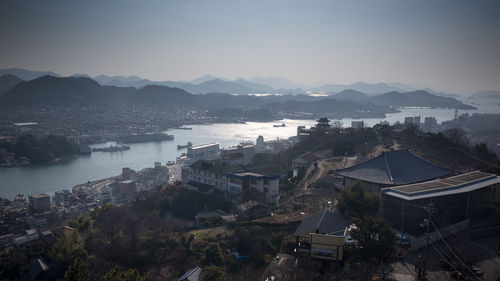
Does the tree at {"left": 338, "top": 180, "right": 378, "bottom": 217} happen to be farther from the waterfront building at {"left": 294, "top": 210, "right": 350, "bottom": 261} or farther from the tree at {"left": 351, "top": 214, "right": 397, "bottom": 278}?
the tree at {"left": 351, "top": 214, "right": 397, "bottom": 278}

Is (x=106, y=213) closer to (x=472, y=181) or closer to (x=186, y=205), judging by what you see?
(x=186, y=205)

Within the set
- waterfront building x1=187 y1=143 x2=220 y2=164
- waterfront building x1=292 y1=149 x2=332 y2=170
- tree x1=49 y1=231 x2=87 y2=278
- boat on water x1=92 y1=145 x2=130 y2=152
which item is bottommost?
boat on water x1=92 y1=145 x2=130 y2=152

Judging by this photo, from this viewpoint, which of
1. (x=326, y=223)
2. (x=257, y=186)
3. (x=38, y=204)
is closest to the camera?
(x=326, y=223)

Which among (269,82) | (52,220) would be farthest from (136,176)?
(269,82)

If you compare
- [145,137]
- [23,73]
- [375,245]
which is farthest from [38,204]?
[23,73]

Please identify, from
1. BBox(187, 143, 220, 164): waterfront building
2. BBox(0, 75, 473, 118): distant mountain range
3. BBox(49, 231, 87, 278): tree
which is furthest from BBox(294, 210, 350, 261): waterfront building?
BBox(0, 75, 473, 118): distant mountain range

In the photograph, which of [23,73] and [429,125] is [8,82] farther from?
[429,125]
